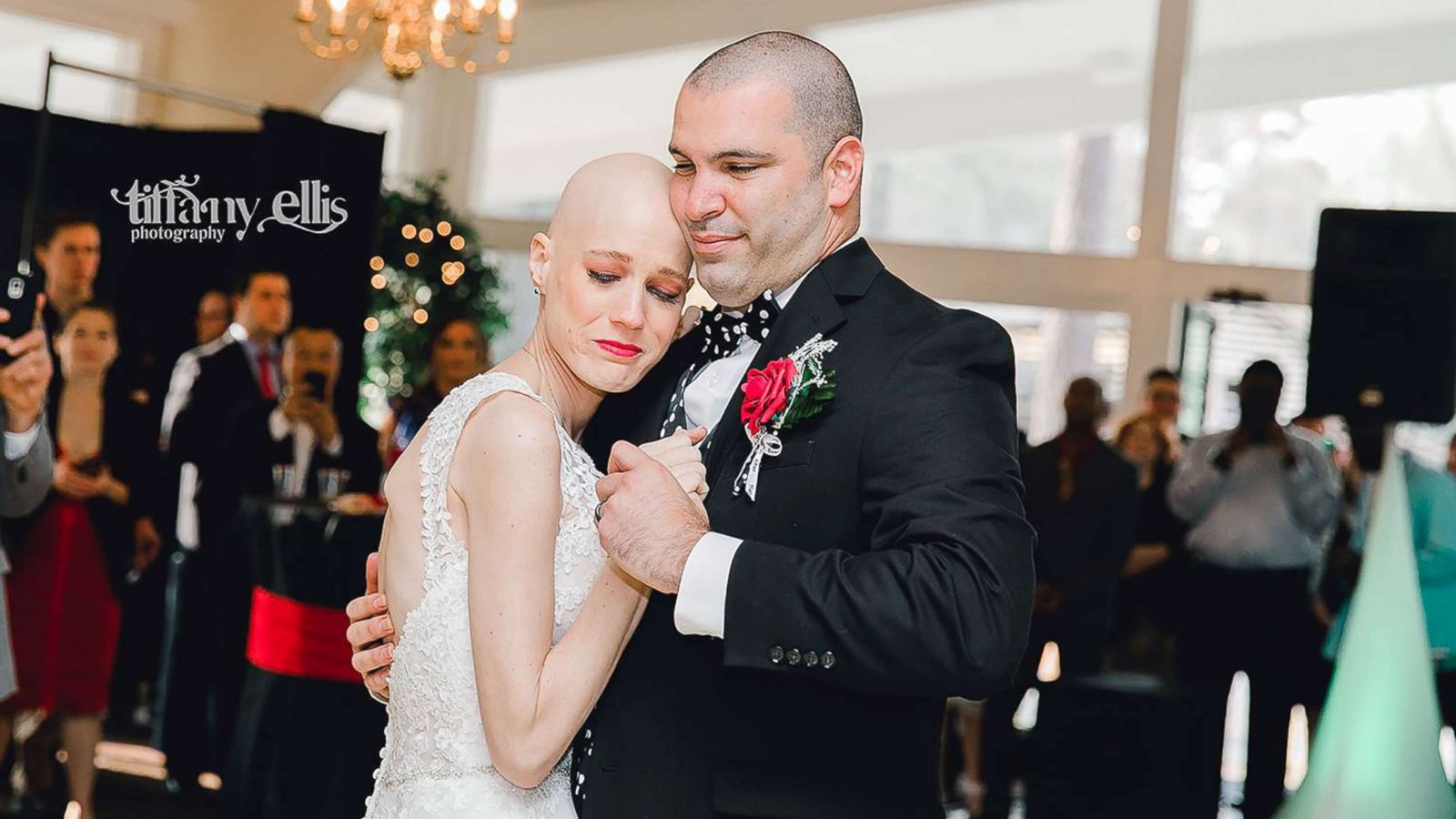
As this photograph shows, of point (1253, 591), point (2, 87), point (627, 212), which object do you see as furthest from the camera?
point (2, 87)

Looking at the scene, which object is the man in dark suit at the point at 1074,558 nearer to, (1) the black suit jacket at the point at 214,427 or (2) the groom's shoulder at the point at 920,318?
(1) the black suit jacket at the point at 214,427

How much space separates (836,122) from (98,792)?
4932mm

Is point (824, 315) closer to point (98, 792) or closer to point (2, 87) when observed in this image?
point (98, 792)

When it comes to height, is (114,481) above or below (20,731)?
above

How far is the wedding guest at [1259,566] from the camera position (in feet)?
20.4

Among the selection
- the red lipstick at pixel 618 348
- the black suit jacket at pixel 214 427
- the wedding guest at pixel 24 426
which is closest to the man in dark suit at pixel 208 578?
the black suit jacket at pixel 214 427

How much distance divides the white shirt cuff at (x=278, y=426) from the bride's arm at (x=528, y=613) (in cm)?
383

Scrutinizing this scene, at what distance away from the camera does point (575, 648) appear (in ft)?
6.18

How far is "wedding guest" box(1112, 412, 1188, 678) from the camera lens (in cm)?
661

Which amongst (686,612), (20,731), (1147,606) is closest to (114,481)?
(20,731)

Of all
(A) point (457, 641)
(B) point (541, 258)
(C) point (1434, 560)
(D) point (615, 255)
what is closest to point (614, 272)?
(D) point (615, 255)

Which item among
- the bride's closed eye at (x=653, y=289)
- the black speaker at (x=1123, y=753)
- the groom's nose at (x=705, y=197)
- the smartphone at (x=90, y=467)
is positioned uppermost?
the groom's nose at (x=705, y=197)

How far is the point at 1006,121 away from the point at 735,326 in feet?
28.3

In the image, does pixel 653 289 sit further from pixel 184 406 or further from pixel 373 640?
pixel 184 406
